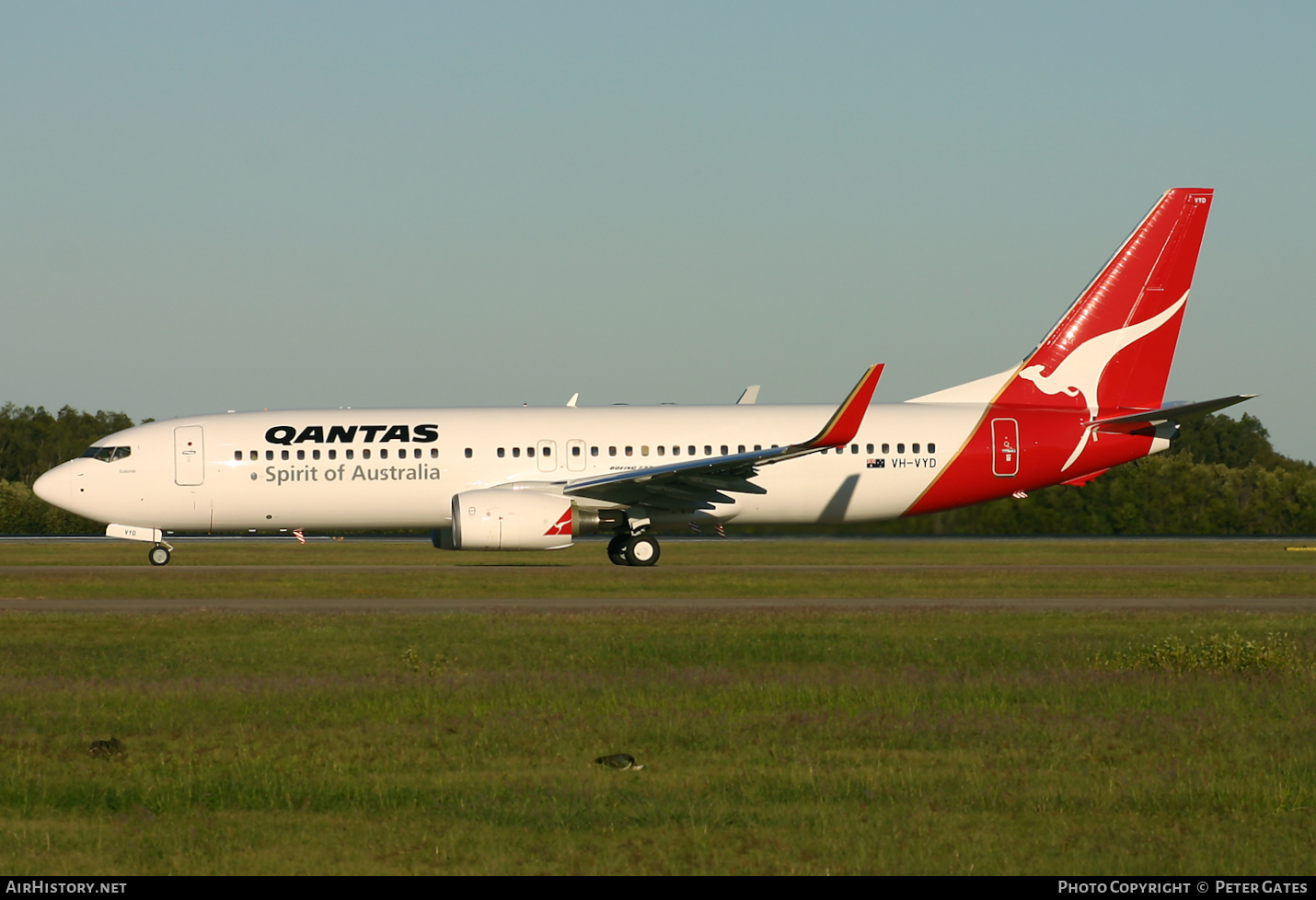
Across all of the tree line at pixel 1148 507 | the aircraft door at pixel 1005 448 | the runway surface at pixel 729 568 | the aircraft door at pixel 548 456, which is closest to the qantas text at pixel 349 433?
the aircraft door at pixel 548 456

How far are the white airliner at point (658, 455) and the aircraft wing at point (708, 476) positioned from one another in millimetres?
159

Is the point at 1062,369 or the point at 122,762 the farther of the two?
the point at 1062,369

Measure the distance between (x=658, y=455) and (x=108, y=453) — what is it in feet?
45.0

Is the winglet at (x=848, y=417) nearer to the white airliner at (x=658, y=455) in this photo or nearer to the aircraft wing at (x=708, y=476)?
the aircraft wing at (x=708, y=476)

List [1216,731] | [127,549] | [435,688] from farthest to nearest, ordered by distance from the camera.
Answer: [127,549], [435,688], [1216,731]

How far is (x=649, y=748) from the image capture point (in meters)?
10.8

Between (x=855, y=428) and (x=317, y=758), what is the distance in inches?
843

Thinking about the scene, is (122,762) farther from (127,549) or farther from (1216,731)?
(127,549)

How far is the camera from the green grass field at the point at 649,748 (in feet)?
26.1

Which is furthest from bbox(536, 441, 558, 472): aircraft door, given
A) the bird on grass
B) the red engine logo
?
the bird on grass

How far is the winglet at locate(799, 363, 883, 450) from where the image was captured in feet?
98.5
